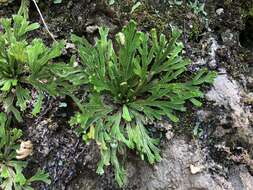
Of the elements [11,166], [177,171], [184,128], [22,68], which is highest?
[22,68]

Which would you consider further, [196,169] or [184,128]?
[184,128]

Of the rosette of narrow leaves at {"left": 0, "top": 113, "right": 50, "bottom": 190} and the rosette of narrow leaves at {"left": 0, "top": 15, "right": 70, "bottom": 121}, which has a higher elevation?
the rosette of narrow leaves at {"left": 0, "top": 15, "right": 70, "bottom": 121}

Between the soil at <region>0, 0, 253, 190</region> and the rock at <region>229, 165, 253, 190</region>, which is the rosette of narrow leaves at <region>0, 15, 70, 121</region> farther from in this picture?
the rock at <region>229, 165, 253, 190</region>

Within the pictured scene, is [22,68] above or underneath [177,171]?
above

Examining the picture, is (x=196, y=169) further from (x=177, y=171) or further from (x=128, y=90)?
(x=128, y=90)

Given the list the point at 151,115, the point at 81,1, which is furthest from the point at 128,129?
the point at 81,1

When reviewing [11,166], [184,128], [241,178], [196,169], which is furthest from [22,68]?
[241,178]

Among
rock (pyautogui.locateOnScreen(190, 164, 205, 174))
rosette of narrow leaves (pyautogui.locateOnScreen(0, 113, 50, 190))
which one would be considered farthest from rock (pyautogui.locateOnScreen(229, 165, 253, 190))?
rosette of narrow leaves (pyautogui.locateOnScreen(0, 113, 50, 190))

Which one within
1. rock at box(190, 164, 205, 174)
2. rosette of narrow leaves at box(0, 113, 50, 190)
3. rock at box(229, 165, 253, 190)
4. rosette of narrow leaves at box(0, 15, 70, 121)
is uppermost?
rosette of narrow leaves at box(0, 15, 70, 121)
